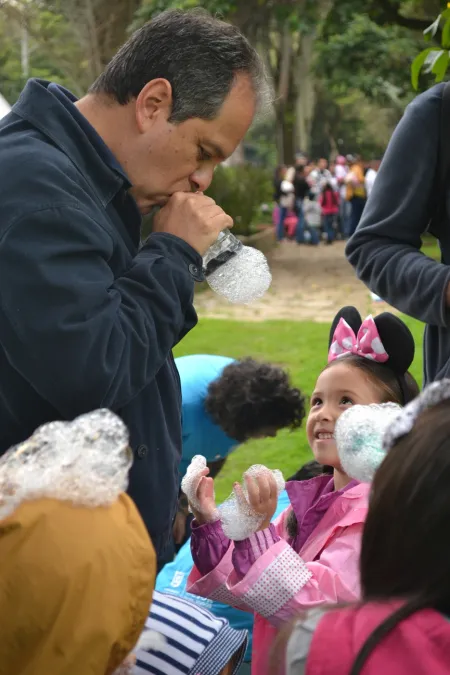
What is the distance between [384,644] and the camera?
1294mm

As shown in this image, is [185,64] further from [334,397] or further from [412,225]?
[334,397]

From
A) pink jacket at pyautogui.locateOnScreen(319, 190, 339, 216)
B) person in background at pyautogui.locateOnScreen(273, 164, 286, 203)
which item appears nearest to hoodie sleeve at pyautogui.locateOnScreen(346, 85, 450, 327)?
person in background at pyautogui.locateOnScreen(273, 164, 286, 203)

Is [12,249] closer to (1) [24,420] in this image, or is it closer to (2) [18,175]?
(2) [18,175]

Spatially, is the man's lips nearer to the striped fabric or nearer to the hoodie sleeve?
the hoodie sleeve

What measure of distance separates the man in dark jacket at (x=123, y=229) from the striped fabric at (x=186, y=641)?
0.16 metres

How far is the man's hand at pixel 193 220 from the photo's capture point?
182 centimetres

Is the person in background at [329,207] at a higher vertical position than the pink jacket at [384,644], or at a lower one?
lower

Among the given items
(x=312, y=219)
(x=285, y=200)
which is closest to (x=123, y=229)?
(x=312, y=219)

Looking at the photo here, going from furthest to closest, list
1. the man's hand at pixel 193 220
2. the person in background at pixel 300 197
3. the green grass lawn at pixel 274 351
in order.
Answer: the person in background at pixel 300 197 < the green grass lawn at pixel 274 351 < the man's hand at pixel 193 220

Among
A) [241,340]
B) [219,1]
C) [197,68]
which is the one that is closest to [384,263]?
[197,68]

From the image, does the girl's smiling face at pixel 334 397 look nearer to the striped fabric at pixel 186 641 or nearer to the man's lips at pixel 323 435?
the man's lips at pixel 323 435

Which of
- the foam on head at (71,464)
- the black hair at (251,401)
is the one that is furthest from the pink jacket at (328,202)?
the foam on head at (71,464)

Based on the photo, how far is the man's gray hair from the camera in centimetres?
185

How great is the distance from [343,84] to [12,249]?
52.5 feet
